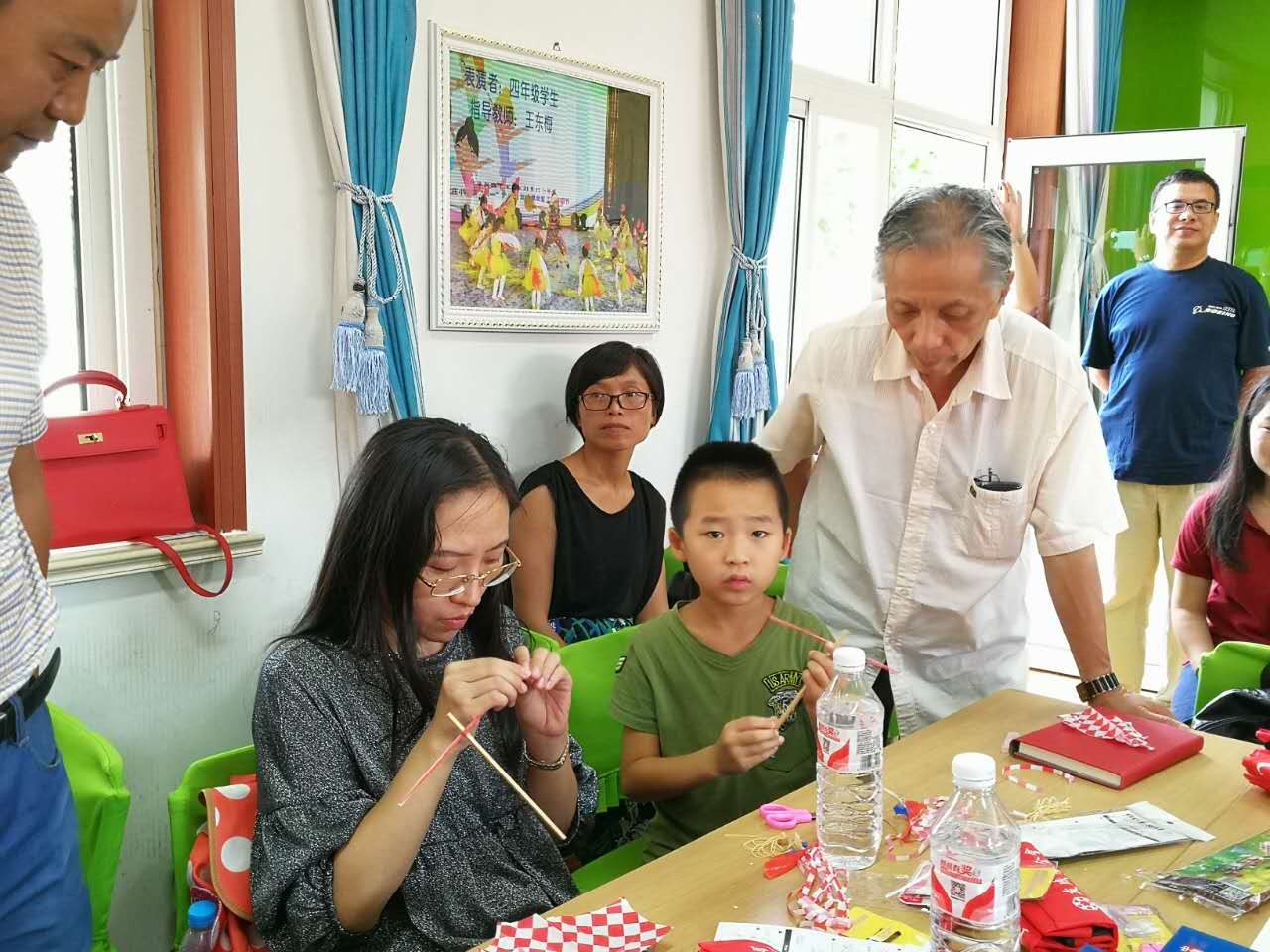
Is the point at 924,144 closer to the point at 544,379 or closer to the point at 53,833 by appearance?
the point at 544,379

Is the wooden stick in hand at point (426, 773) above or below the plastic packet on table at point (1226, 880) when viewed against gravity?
above

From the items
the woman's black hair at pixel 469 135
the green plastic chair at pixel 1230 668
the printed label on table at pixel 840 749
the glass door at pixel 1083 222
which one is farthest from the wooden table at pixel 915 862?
the glass door at pixel 1083 222

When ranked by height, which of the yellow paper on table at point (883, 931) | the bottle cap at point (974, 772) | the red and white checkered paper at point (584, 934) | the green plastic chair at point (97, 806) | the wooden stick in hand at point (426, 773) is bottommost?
the green plastic chair at point (97, 806)

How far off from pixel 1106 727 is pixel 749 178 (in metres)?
2.53

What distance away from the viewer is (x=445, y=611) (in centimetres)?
147

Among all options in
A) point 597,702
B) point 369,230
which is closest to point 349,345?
point 369,230

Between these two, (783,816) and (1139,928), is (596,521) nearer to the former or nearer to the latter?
(783,816)

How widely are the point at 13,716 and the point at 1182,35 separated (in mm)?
5988

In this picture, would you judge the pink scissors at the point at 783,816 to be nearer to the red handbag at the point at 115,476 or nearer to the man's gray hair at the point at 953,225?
the man's gray hair at the point at 953,225

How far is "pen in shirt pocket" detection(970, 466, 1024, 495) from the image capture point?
1849 millimetres

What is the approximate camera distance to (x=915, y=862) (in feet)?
4.38

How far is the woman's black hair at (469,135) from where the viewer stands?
287cm

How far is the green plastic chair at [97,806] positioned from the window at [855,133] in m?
3.01

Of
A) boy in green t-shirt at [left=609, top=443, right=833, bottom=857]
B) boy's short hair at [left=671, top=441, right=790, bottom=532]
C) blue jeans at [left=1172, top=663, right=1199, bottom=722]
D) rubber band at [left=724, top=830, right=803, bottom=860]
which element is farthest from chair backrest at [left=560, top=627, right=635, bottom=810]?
blue jeans at [left=1172, top=663, right=1199, bottom=722]
